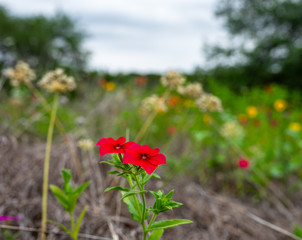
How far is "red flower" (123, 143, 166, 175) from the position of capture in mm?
831

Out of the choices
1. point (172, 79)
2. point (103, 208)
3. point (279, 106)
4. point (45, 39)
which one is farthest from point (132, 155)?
point (45, 39)

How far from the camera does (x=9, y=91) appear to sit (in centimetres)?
897

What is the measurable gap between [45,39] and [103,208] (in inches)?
476

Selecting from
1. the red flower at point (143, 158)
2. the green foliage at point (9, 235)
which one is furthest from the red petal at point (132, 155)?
the green foliage at point (9, 235)

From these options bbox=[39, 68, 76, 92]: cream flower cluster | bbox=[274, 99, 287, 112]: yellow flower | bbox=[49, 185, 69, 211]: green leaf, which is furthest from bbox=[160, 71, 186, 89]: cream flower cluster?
bbox=[274, 99, 287, 112]: yellow flower

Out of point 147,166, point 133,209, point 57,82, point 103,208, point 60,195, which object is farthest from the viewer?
point 57,82

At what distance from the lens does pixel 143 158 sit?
33.9 inches

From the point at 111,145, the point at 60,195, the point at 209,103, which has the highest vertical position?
the point at 209,103

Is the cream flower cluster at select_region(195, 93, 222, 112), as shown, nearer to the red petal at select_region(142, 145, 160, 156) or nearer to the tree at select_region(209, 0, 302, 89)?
the red petal at select_region(142, 145, 160, 156)

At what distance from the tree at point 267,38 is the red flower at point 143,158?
12.0 meters

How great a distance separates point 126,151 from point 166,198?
200 mm

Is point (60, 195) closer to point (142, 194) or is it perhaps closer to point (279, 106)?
point (142, 194)

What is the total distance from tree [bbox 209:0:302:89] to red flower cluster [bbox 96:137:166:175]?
39.2 ft

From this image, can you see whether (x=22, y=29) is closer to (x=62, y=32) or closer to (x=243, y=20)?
(x=62, y=32)
